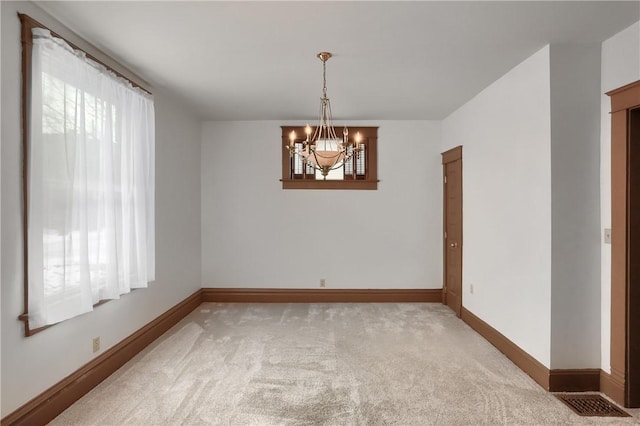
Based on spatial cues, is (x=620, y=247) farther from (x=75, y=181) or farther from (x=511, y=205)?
(x=75, y=181)

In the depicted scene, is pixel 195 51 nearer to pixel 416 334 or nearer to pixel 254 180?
pixel 254 180

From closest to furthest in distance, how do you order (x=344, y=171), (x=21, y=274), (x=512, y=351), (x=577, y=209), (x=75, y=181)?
1. (x=21, y=274)
2. (x=75, y=181)
3. (x=577, y=209)
4. (x=512, y=351)
5. (x=344, y=171)

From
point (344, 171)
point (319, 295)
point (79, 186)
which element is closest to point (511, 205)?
point (344, 171)

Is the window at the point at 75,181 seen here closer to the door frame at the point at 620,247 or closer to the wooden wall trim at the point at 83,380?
the wooden wall trim at the point at 83,380

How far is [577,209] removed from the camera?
294 cm

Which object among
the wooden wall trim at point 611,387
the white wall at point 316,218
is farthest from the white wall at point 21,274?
the wooden wall trim at point 611,387

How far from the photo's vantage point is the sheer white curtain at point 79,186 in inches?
91.6

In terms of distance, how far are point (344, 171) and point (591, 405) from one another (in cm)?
399

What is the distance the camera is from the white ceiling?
2402 mm

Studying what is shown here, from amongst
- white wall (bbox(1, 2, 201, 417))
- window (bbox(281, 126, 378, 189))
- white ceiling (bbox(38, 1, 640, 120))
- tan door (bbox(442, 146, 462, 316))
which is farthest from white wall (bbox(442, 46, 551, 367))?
white wall (bbox(1, 2, 201, 417))

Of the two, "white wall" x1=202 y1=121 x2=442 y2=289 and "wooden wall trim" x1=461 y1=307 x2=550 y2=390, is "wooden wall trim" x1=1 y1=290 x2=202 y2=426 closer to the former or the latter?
"white wall" x1=202 y1=121 x2=442 y2=289

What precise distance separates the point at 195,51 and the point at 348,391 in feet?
9.93

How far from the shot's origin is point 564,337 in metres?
2.92

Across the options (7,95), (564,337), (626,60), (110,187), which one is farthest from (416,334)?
(7,95)
